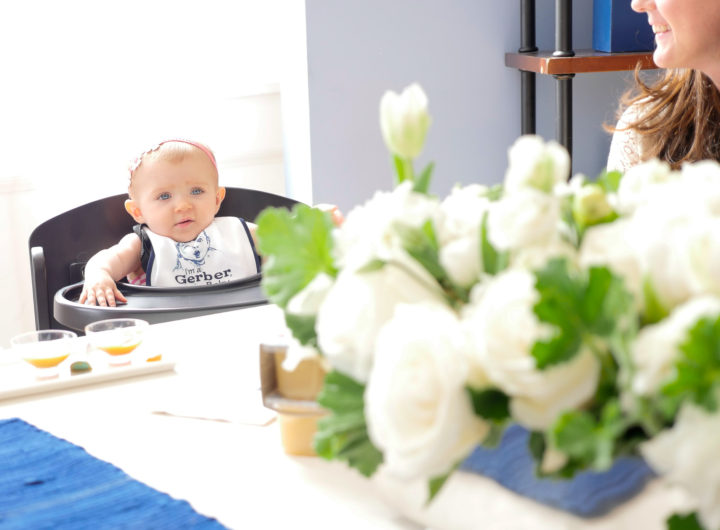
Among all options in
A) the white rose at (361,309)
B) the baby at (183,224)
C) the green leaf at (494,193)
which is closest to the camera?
the white rose at (361,309)

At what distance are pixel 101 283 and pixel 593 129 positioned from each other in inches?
69.5

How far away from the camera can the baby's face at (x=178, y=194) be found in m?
2.13

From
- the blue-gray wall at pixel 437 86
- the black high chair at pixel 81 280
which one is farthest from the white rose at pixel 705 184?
the blue-gray wall at pixel 437 86

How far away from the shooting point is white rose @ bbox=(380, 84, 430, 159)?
54cm

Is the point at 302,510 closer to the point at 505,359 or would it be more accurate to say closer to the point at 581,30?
the point at 505,359

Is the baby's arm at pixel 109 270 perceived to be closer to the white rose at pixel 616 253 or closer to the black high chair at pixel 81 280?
the black high chair at pixel 81 280

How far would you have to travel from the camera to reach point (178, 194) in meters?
2.17

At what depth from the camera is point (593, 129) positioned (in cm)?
300

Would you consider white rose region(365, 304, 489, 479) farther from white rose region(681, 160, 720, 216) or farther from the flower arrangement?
white rose region(681, 160, 720, 216)

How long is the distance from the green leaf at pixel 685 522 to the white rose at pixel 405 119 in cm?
24

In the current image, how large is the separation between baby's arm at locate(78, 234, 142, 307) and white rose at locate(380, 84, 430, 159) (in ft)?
4.28

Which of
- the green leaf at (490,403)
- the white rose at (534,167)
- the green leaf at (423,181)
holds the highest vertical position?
the white rose at (534,167)

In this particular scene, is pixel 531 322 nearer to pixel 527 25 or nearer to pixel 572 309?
pixel 572 309

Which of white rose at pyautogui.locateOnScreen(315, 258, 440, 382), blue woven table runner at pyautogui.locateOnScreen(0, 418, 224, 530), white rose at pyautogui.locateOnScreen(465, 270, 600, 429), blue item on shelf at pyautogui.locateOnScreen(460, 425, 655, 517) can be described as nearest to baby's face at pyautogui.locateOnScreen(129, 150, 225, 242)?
blue woven table runner at pyautogui.locateOnScreen(0, 418, 224, 530)
